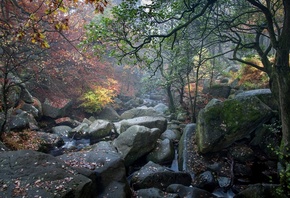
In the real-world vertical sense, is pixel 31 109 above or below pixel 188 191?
above

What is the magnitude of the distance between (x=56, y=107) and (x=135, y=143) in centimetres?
766

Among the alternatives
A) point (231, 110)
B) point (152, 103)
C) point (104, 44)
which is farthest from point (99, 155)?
point (152, 103)

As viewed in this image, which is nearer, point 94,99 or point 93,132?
point 93,132

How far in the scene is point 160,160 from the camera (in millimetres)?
8469

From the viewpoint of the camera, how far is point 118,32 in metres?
5.91

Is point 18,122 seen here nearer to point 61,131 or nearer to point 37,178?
point 61,131

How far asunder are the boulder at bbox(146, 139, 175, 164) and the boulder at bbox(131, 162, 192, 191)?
157 centimetres

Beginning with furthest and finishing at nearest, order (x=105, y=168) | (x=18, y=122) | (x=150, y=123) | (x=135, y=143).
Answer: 1. (x=150, y=123)
2. (x=18, y=122)
3. (x=135, y=143)
4. (x=105, y=168)

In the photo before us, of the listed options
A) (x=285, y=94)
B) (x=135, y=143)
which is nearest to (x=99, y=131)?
(x=135, y=143)

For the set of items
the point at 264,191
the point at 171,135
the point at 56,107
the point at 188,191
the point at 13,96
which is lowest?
the point at 188,191

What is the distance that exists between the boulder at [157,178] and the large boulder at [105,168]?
0.81 meters

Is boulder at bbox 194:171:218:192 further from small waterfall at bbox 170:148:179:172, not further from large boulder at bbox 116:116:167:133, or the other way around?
large boulder at bbox 116:116:167:133

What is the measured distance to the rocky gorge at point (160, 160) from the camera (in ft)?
14.8

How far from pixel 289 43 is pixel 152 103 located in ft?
60.1
